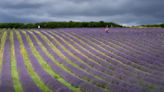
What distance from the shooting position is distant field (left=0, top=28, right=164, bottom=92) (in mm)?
18844

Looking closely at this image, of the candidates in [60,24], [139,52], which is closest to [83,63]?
[139,52]

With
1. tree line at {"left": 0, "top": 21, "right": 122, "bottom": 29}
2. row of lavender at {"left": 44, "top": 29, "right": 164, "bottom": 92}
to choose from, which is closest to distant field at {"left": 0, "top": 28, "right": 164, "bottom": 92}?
row of lavender at {"left": 44, "top": 29, "right": 164, "bottom": 92}

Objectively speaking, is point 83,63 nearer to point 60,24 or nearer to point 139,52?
point 139,52

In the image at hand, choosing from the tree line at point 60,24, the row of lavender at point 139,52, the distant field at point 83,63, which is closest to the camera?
the distant field at point 83,63

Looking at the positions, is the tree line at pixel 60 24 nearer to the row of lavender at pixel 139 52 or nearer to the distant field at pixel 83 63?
the row of lavender at pixel 139 52

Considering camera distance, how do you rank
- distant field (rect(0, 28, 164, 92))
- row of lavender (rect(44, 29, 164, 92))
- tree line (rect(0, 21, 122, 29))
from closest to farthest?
distant field (rect(0, 28, 164, 92)) < row of lavender (rect(44, 29, 164, 92)) < tree line (rect(0, 21, 122, 29))

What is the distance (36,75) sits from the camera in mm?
22141

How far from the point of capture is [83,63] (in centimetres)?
2567

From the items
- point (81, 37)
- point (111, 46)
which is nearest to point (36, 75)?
point (111, 46)

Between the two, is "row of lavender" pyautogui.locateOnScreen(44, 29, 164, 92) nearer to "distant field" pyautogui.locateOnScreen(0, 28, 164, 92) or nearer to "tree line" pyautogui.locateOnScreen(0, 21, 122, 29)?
"distant field" pyautogui.locateOnScreen(0, 28, 164, 92)

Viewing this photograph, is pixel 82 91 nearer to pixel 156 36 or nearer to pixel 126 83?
pixel 126 83

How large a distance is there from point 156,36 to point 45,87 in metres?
23.3

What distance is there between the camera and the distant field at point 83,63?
18.8 m

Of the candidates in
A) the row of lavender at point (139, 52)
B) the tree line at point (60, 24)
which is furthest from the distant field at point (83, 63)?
the tree line at point (60, 24)
